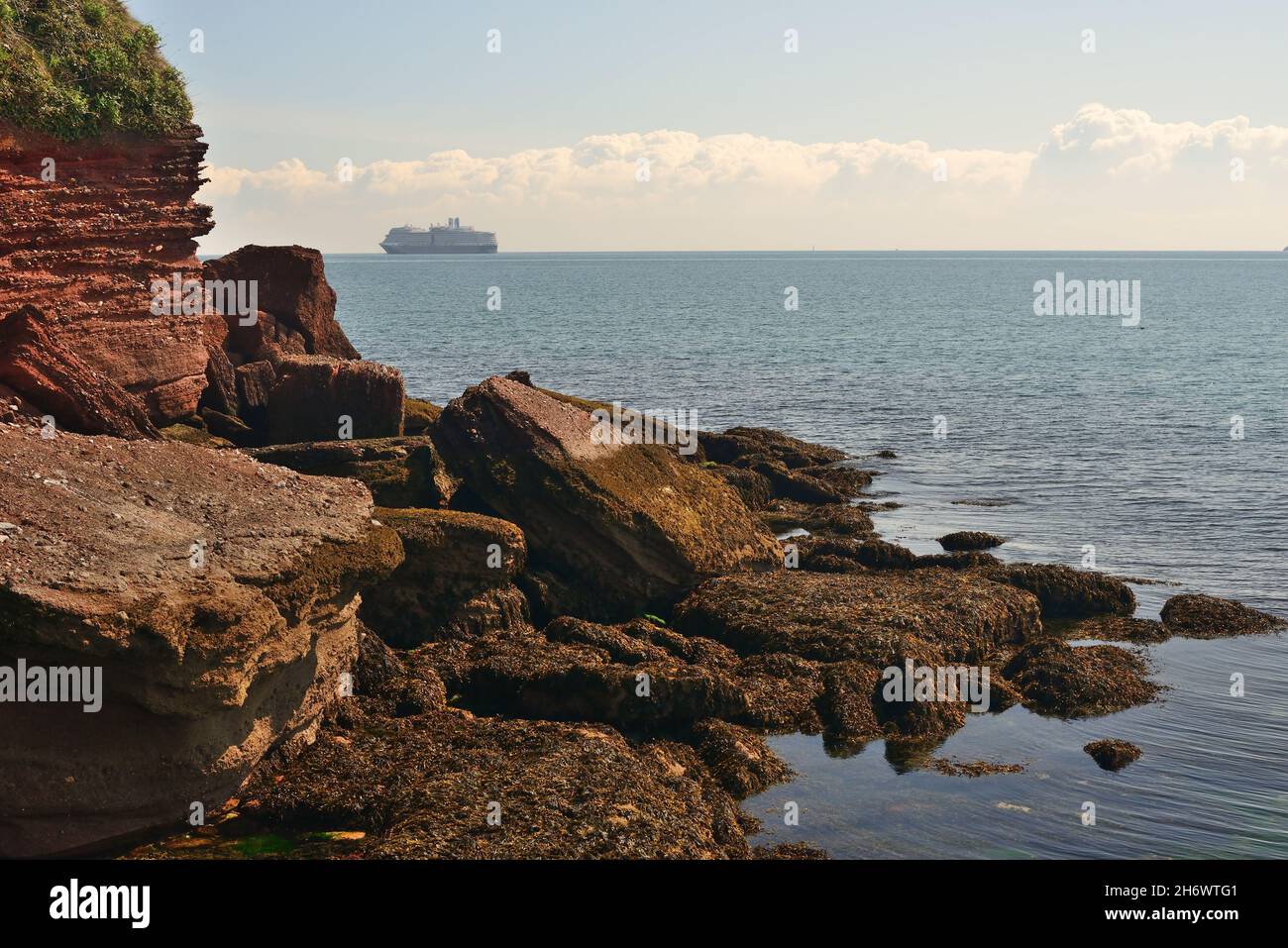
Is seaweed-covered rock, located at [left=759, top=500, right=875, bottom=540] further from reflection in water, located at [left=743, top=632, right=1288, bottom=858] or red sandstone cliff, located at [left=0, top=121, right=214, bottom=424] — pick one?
red sandstone cliff, located at [left=0, top=121, right=214, bottom=424]

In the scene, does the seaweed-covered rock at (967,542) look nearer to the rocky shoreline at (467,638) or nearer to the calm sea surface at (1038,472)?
the calm sea surface at (1038,472)

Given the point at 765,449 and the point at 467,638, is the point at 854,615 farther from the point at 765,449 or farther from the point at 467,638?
the point at 765,449

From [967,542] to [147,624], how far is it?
20.0 m

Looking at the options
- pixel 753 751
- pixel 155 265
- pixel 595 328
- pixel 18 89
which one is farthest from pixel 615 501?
pixel 595 328

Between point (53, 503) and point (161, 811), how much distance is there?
3.50 m

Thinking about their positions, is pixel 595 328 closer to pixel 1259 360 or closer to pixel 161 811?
pixel 1259 360

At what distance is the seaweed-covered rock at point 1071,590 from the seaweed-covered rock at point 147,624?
43.7 feet

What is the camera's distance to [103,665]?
12.5 metres

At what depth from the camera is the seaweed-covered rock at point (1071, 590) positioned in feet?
76.3

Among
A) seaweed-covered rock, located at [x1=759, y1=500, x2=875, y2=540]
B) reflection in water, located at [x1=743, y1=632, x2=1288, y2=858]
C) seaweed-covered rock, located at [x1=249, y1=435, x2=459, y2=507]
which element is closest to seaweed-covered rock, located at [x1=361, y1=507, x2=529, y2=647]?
seaweed-covered rock, located at [x1=249, y1=435, x2=459, y2=507]

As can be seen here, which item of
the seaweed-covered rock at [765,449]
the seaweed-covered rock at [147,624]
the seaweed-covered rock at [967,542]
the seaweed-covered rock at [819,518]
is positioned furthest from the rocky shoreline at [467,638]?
the seaweed-covered rock at [765,449]

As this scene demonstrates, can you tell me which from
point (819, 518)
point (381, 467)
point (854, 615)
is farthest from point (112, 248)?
point (819, 518)

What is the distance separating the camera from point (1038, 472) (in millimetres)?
39250

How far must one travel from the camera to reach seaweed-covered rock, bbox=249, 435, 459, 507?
21078 millimetres
